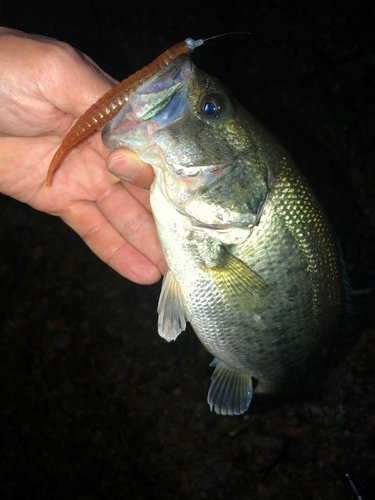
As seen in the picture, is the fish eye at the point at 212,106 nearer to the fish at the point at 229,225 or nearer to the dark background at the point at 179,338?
the fish at the point at 229,225

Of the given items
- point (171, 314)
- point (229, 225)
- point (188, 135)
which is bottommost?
point (171, 314)

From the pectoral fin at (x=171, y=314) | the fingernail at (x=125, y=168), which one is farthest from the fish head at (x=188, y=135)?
the pectoral fin at (x=171, y=314)

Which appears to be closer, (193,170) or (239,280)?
(193,170)

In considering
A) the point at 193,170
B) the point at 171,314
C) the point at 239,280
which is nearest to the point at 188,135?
the point at 193,170

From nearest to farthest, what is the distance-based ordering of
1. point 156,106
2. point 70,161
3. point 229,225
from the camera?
point 156,106
point 229,225
point 70,161

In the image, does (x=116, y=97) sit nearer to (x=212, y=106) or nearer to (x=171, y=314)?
(x=212, y=106)

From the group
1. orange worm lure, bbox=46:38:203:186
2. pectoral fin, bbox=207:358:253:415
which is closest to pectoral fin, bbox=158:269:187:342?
pectoral fin, bbox=207:358:253:415

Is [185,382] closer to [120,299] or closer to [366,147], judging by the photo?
[120,299]
